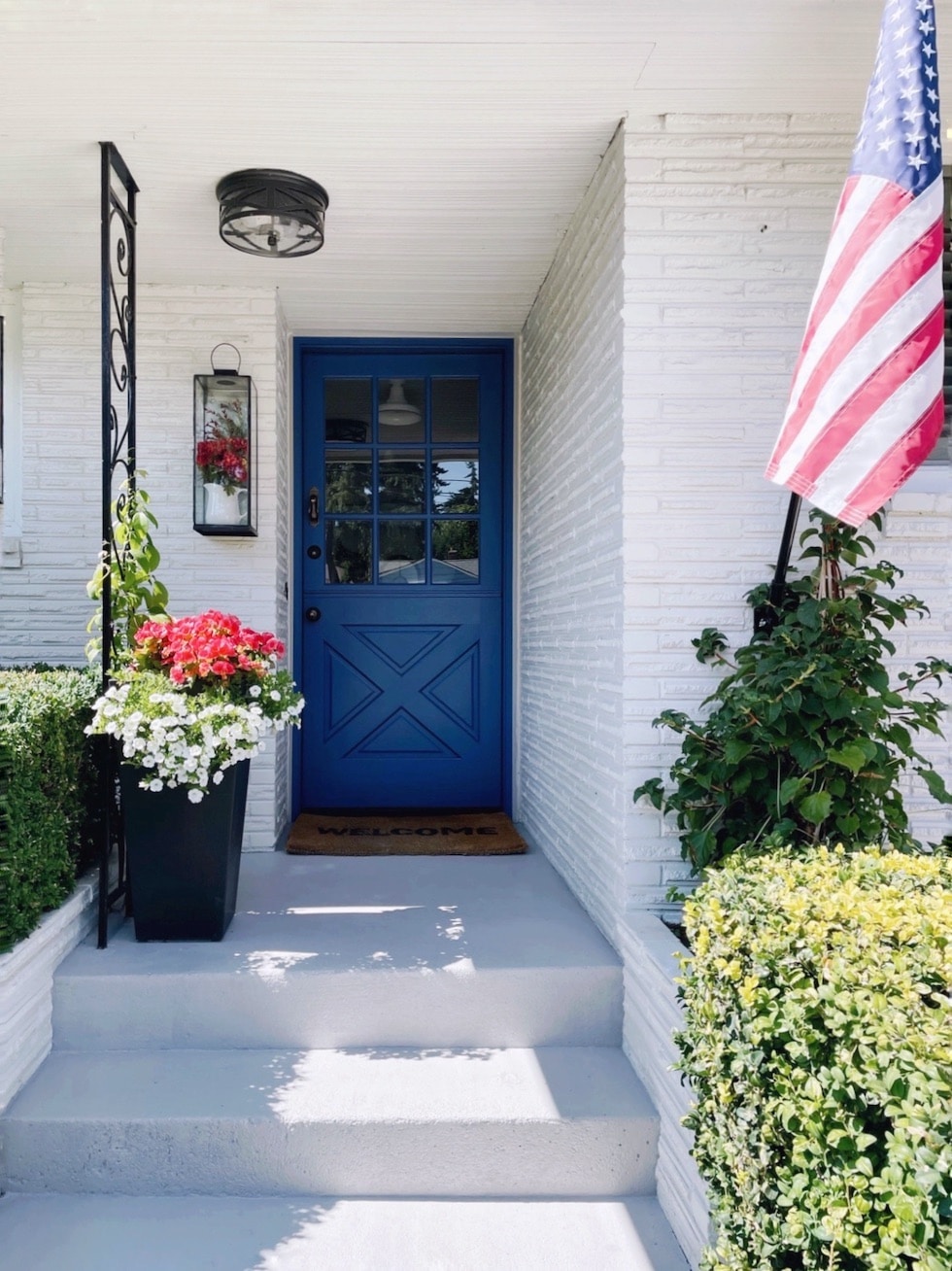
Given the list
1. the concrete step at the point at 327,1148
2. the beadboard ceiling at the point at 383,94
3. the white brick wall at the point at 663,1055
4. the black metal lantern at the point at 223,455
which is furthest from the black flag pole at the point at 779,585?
the black metal lantern at the point at 223,455

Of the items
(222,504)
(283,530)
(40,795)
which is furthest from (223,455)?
(40,795)

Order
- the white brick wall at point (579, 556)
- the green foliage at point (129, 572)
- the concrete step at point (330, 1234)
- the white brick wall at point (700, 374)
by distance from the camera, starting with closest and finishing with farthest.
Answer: the concrete step at point (330, 1234)
the white brick wall at point (700, 374)
the white brick wall at point (579, 556)
the green foliage at point (129, 572)

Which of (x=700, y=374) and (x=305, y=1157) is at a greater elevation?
(x=700, y=374)

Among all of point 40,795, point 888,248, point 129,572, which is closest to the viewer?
point 888,248

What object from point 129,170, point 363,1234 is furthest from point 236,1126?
point 129,170

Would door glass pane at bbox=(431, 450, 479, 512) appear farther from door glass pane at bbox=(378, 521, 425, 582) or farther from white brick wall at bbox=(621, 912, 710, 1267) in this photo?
white brick wall at bbox=(621, 912, 710, 1267)

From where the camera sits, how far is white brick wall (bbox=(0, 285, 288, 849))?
12.2ft

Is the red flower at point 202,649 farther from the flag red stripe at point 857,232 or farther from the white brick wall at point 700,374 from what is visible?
the flag red stripe at point 857,232

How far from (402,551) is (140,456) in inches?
49.0

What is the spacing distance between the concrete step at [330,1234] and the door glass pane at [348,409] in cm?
319

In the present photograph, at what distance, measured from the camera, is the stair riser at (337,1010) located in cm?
235

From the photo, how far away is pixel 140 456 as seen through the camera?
373 centimetres

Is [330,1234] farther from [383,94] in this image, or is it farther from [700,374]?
[383,94]

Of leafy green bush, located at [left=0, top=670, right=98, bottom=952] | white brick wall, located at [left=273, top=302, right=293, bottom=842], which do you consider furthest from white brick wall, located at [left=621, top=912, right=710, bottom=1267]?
white brick wall, located at [left=273, top=302, right=293, bottom=842]
